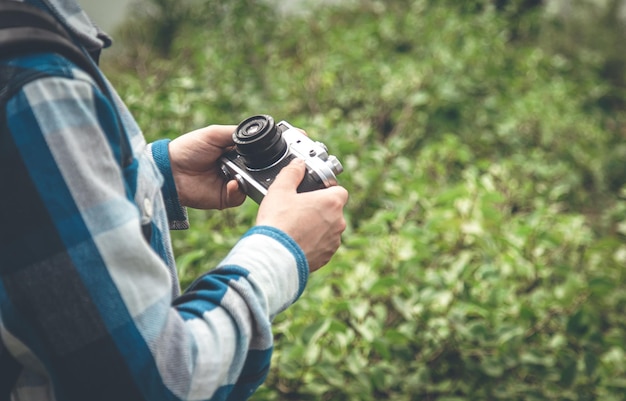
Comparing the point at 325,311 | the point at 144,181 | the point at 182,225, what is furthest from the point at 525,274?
the point at 144,181

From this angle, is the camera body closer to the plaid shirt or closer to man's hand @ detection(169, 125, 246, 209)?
man's hand @ detection(169, 125, 246, 209)

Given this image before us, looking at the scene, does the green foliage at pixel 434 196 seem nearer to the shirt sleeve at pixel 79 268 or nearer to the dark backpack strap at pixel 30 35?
the shirt sleeve at pixel 79 268

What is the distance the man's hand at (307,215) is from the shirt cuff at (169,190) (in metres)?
0.31

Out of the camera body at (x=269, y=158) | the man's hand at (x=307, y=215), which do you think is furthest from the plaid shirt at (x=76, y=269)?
the camera body at (x=269, y=158)

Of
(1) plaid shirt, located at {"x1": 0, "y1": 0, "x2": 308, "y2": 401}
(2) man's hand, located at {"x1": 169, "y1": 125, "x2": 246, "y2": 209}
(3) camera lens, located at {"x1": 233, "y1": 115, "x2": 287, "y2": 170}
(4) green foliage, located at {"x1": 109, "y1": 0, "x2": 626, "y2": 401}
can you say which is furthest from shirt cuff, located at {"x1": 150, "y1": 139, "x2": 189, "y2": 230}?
(4) green foliage, located at {"x1": 109, "y1": 0, "x2": 626, "y2": 401}

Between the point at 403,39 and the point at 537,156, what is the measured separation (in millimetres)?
1504

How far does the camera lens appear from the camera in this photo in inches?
48.1

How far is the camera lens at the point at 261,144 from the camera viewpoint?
1.22 meters

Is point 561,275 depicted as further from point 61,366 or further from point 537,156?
point 61,366

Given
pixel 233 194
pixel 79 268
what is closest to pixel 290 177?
pixel 233 194

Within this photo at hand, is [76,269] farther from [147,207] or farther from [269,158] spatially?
[269,158]

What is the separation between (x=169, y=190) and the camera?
4.28ft

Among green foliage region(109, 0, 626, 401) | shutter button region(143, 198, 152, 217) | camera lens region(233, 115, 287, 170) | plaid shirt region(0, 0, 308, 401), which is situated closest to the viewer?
plaid shirt region(0, 0, 308, 401)

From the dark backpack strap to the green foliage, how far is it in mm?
1122
